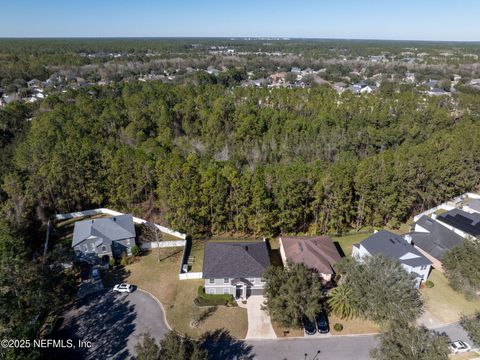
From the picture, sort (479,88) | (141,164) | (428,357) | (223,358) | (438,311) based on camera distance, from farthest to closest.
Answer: (479,88) < (141,164) < (438,311) < (223,358) < (428,357)

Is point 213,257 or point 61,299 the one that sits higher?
point 213,257

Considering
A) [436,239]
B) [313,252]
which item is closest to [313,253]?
[313,252]

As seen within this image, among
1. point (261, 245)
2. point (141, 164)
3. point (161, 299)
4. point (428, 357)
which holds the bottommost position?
point (161, 299)

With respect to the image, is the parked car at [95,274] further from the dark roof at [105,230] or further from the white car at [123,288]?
the dark roof at [105,230]

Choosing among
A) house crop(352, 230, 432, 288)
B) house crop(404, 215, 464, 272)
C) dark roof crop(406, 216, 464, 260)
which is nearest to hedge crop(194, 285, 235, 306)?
house crop(352, 230, 432, 288)

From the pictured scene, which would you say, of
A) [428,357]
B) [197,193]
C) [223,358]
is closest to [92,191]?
[197,193]

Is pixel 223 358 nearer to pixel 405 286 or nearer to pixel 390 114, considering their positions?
pixel 405 286

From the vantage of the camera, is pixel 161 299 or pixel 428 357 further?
pixel 161 299

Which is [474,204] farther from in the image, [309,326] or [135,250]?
[135,250]
